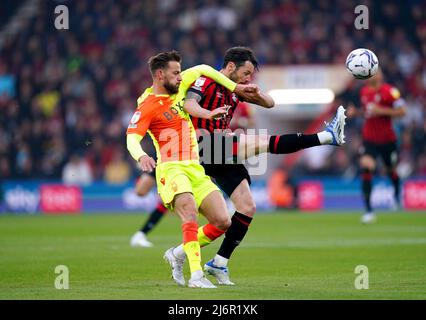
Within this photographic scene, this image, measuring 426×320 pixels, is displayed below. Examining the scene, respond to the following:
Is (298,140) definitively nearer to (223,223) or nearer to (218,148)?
(218,148)

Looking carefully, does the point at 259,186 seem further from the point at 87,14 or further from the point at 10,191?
the point at 87,14

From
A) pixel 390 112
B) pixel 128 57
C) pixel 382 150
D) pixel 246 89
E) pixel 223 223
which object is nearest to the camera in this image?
pixel 223 223

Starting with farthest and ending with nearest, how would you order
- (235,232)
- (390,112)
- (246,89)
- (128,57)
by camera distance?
(128,57) < (390,112) < (235,232) < (246,89)

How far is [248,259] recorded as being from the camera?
37.9 ft

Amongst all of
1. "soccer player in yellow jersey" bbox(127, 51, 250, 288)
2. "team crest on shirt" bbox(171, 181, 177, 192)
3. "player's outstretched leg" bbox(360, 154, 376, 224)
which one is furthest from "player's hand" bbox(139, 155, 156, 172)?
"player's outstretched leg" bbox(360, 154, 376, 224)

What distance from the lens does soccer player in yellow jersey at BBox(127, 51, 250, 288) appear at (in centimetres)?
841

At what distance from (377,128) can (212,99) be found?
892cm

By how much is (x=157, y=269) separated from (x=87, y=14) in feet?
64.6

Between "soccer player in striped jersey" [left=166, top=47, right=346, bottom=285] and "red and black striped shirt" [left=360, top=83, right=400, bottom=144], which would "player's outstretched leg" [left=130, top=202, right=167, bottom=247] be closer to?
"soccer player in striped jersey" [left=166, top=47, right=346, bottom=285]

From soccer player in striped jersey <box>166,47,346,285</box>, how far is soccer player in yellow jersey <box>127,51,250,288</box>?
0.29m

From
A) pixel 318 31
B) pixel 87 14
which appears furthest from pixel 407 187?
pixel 87 14

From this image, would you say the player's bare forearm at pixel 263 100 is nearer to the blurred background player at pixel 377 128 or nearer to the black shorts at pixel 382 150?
the blurred background player at pixel 377 128

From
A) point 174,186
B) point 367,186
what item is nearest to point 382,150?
point 367,186

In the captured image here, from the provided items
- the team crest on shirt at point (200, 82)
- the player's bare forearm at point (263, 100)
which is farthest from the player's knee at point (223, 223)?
the team crest on shirt at point (200, 82)
